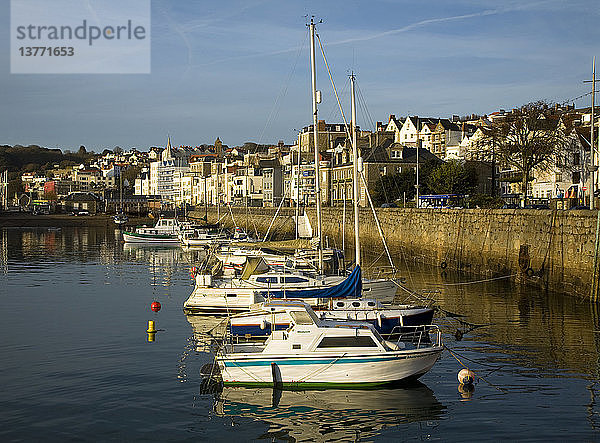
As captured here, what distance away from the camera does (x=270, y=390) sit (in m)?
20.2

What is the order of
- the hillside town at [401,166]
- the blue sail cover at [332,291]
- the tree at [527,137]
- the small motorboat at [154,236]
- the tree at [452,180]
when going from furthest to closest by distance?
1. the small motorboat at [154,236]
2. the tree at [452,180]
3. the hillside town at [401,166]
4. the tree at [527,137]
5. the blue sail cover at [332,291]

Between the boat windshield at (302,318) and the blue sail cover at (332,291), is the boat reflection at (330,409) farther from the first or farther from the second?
the blue sail cover at (332,291)

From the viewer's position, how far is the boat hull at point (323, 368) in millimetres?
19906

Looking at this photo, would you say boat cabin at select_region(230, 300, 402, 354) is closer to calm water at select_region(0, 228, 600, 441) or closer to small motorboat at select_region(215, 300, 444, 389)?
small motorboat at select_region(215, 300, 444, 389)

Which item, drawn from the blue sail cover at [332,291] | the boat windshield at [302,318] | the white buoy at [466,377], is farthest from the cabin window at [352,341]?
the blue sail cover at [332,291]

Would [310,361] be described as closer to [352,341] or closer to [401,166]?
[352,341]

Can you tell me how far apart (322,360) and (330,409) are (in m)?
1.50

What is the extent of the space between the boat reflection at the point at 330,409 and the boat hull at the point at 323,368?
0.91ft

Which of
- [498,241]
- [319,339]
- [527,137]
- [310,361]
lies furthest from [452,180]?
[310,361]

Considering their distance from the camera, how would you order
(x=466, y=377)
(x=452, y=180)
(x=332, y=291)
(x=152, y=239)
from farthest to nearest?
(x=152, y=239), (x=452, y=180), (x=332, y=291), (x=466, y=377)

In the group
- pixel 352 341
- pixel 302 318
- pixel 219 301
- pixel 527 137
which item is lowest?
pixel 219 301

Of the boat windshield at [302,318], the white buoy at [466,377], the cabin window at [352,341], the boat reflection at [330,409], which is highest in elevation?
the boat windshield at [302,318]

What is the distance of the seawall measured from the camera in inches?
1390

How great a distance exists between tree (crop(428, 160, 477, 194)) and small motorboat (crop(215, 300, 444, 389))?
205 ft
